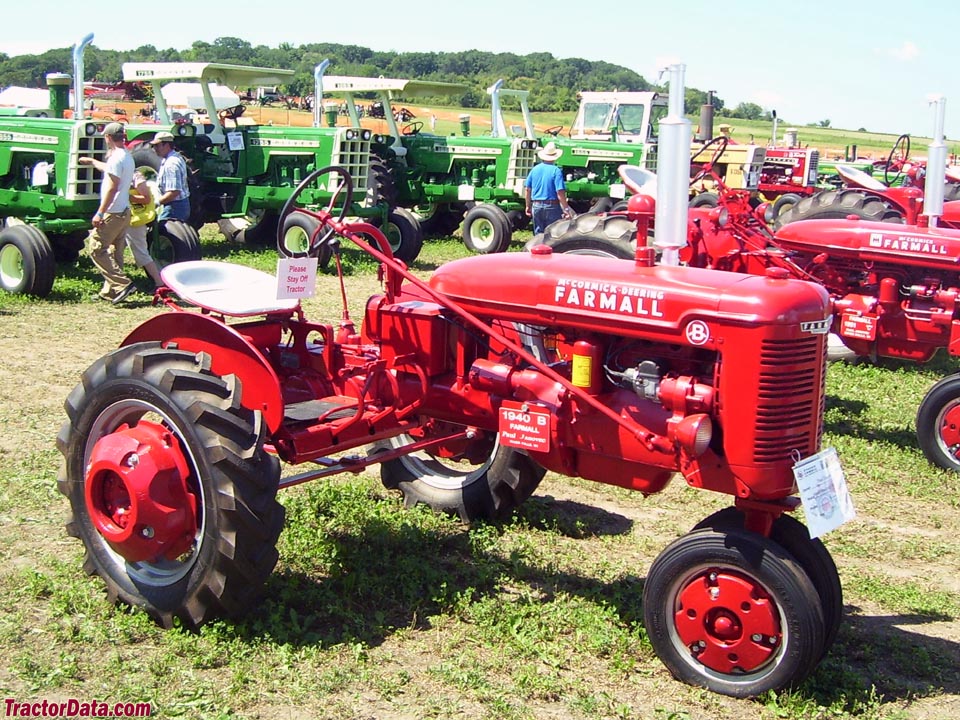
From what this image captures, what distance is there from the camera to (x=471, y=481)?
16.7 feet

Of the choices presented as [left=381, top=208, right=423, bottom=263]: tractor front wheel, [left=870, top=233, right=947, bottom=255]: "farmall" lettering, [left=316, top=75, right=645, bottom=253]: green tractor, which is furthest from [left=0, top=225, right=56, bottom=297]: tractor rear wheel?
[left=870, top=233, right=947, bottom=255]: "farmall" lettering

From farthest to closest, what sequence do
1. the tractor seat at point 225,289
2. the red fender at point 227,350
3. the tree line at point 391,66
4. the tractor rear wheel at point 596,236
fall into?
the tree line at point 391,66
the tractor rear wheel at point 596,236
the tractor seat at point 225,289
the red fender at point 227,350

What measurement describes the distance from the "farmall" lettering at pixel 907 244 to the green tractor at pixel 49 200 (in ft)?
22.7

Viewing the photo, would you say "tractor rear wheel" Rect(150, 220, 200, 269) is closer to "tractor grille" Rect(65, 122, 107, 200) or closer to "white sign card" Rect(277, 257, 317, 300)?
"tractor grille" Rect(65, 122, 107, 200)

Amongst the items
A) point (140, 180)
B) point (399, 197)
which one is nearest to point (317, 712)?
point (140, 180)

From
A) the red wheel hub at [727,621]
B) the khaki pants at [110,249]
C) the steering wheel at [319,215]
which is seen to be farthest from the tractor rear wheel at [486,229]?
the red wheel hub at [727,621]

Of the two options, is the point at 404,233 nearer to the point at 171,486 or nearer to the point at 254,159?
the point at 254,159

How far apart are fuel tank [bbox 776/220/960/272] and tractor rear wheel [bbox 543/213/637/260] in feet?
3.90

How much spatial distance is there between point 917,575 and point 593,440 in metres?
1.98

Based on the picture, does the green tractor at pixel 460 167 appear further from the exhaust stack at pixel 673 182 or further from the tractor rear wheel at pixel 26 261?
the exhaust stack at pixel 673 182

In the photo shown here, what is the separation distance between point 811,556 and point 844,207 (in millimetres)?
7319

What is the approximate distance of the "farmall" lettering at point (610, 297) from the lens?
3615 mm

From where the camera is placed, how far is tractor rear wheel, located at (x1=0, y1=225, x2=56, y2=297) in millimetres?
9844

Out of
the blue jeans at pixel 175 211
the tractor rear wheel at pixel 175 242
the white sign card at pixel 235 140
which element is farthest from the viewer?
the white sign card at pixel 235 140
